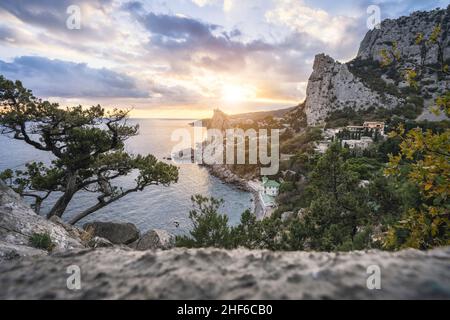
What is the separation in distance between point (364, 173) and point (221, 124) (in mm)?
131553

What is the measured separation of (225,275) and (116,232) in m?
24.3

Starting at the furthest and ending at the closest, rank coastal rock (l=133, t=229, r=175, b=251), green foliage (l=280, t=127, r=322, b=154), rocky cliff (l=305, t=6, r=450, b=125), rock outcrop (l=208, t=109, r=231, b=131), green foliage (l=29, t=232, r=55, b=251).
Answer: rock outcrop (l=208, t=109, r=231, b=131) → rocky cliff (l=305, t=6, r=450, b=125) → green foliage (l=280, t=127, r=322, b=154) → coastal rock (l=133, t=229, r=175, b=251) → green foliage (l=29, t=232, r=55, b=251)

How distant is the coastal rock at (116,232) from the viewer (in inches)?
906

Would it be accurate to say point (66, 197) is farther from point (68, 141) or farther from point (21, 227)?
point (21, 227)

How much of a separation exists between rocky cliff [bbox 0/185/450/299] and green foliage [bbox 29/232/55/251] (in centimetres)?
677

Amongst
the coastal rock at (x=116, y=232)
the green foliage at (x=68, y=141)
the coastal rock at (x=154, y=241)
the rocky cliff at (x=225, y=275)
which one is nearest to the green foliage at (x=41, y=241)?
the rocky cliff at (x=225, y=275)

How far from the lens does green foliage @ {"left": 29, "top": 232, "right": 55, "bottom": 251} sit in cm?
760

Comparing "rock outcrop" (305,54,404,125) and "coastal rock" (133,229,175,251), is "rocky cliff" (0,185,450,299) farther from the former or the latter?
"rock outcrop" (305,54,404,125)

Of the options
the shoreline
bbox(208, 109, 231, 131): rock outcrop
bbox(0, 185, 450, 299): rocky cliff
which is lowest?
the shoreline

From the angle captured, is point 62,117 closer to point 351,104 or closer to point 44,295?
point 44,295

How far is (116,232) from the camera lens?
23.5 meters

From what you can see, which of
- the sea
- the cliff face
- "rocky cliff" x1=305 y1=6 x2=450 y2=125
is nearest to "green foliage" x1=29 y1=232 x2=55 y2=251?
the sea

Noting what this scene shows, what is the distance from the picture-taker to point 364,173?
36.6 metres
